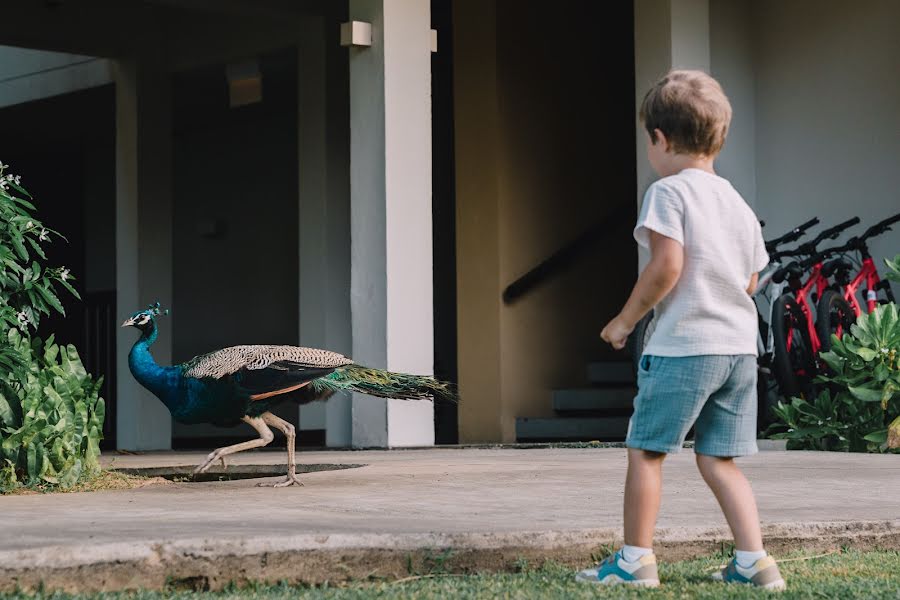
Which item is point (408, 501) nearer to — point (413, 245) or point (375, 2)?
point (413, 245)

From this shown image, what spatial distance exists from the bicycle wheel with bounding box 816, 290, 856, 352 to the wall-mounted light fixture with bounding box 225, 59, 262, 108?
5.14 metres

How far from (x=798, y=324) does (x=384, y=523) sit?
203 inches

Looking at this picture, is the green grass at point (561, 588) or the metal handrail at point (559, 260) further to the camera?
the metal handrail at point (559, 260)

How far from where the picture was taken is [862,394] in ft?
24.7

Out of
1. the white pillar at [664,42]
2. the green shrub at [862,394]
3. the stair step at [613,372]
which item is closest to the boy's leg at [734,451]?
the green shrub at [862,394]

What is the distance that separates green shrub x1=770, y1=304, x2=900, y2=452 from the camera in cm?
754

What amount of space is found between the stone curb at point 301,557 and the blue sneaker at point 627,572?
0.90 ft

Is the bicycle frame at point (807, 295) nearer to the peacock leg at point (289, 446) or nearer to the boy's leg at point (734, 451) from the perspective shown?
the peacock leg at point (289, 446)

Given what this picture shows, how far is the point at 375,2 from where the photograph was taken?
27.6ft

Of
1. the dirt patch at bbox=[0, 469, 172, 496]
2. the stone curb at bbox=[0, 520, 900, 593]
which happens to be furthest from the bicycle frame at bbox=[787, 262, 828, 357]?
the stone curb at bbox=[0, 520, 900, 593]

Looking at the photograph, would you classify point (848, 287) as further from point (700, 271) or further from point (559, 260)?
point (700, 271)

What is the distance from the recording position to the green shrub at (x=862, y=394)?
754 centimetres

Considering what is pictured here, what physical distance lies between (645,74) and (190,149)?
7783 millimetres

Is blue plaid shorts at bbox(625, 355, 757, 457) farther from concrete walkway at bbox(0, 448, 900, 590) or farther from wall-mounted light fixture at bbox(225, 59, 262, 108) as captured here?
wall-mounted light fixture at bbox(225, 59, 262, 108)
